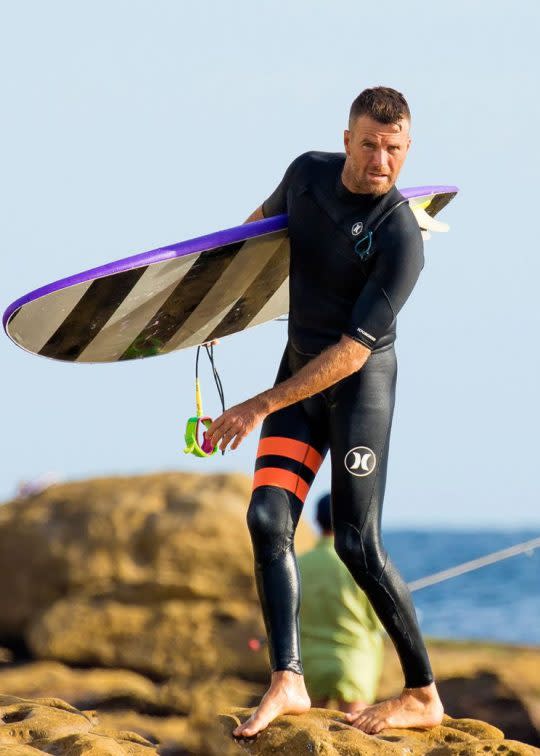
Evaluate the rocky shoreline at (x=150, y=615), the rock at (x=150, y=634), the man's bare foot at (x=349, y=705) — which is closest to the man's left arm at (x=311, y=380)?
the man's bare foot at (x=349, y=705)

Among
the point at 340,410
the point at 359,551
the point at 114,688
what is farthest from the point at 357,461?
the point at 114,688

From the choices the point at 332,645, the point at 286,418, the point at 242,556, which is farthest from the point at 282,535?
the point at 242,556

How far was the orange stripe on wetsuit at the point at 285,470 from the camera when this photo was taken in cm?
638

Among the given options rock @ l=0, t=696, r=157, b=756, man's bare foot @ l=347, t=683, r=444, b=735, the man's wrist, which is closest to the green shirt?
rock @ l=0, t=696, r=157, b=756

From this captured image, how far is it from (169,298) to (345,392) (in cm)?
112

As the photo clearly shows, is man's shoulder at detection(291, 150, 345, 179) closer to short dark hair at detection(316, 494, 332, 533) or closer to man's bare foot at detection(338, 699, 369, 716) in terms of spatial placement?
short dark hair at detection(316, 494, 332, 533)

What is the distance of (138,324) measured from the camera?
7.11 m

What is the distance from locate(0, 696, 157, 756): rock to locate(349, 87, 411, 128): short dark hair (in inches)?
110

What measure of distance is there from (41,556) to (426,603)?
29.0 meters

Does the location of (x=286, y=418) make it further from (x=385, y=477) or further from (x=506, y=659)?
(x=506, y=659)

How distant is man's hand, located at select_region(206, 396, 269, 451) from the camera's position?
593cm

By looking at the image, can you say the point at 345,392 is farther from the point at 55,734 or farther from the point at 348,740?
the point at 55,734

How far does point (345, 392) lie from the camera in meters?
6.36

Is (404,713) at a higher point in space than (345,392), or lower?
lower
